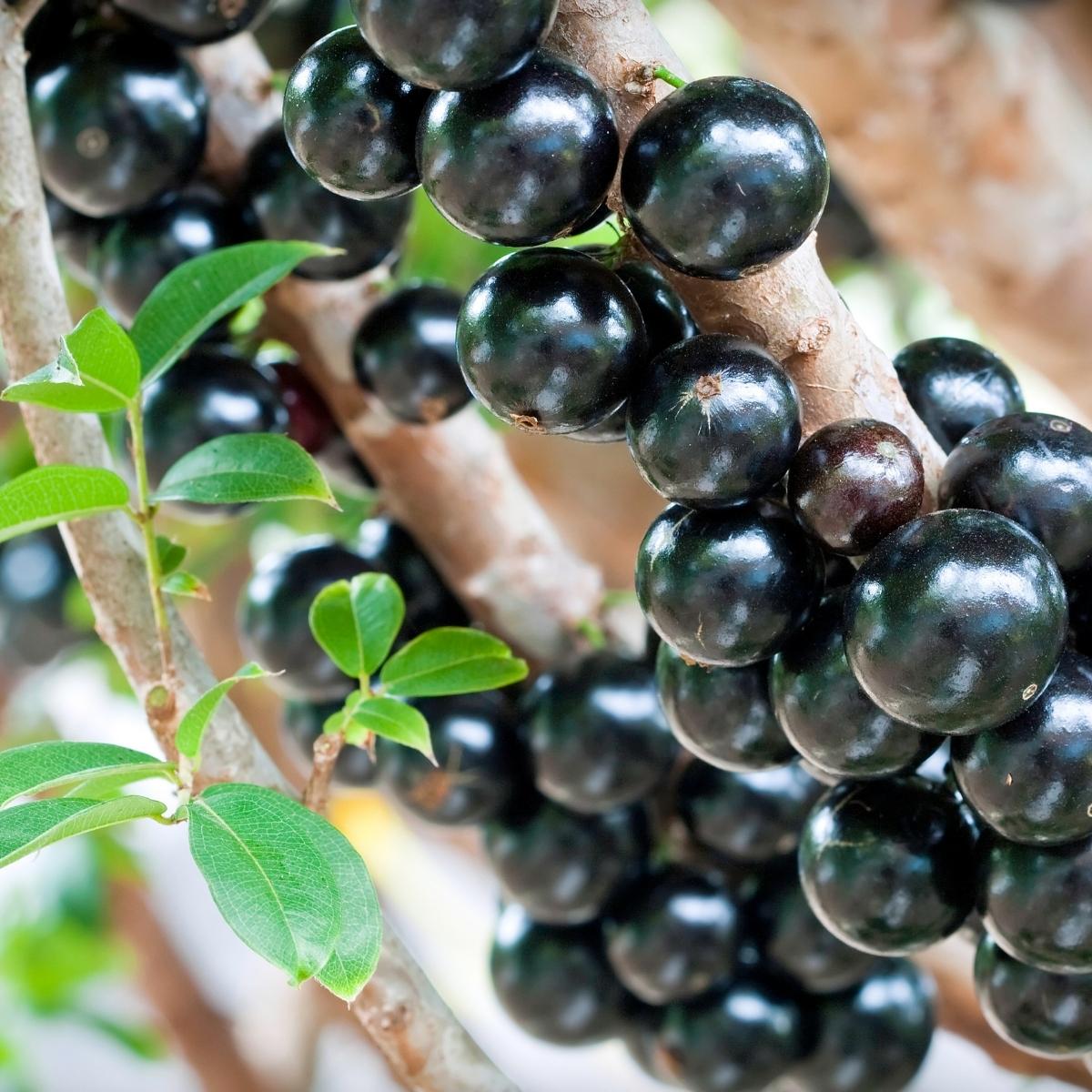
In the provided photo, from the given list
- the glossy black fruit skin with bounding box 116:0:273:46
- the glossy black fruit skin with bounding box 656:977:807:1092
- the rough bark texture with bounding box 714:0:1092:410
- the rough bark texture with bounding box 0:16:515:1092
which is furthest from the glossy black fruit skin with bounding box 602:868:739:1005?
the rough bark texture with bounding box 714:0:1092:410

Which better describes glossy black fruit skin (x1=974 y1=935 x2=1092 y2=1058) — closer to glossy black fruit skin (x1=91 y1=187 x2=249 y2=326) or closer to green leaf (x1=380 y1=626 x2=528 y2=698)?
green leaf (x1=380 y1=626 x2=528 y2=698)

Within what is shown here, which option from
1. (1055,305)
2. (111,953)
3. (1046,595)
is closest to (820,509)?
(1046,595)

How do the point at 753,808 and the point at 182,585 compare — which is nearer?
the point at 182,585

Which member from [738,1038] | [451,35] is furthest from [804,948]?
[451,35]

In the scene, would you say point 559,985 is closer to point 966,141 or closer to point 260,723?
point 260,723

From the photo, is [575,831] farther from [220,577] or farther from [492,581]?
[220,577]

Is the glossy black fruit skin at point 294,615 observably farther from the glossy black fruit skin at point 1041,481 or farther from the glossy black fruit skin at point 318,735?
the glossy black fruit skin at point 1041,481
